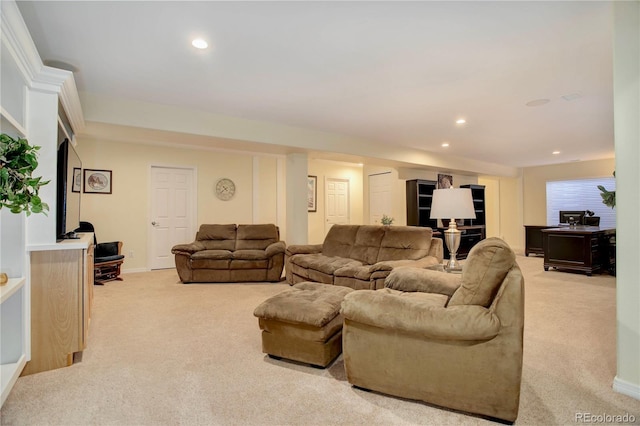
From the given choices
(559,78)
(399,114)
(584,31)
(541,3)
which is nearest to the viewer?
(541,3)

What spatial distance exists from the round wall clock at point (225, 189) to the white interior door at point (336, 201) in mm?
2208

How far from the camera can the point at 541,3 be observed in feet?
6.38

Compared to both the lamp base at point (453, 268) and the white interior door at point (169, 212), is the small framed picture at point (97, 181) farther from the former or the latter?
the lamp base at point (453, 268)

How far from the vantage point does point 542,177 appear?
8.49 meters

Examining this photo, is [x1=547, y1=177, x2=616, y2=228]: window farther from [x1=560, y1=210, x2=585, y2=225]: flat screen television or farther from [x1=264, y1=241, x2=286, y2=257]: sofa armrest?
[x1=264, y1=241, x2=286, y2=257]: sofa armrest

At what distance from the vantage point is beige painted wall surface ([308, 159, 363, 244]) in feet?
24.4

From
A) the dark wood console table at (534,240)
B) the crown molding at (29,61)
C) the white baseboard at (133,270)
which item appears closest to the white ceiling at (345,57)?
the crown molding at (29,61)

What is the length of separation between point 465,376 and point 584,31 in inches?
95.8

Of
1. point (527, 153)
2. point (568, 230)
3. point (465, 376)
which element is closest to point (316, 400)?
point (465, 376)

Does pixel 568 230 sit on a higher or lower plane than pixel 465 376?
higher

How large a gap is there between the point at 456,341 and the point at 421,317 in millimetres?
204

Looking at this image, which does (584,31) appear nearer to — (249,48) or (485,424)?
(249,48)

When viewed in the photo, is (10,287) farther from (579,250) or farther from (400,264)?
(579,250)

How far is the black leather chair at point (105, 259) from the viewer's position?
467 cm
